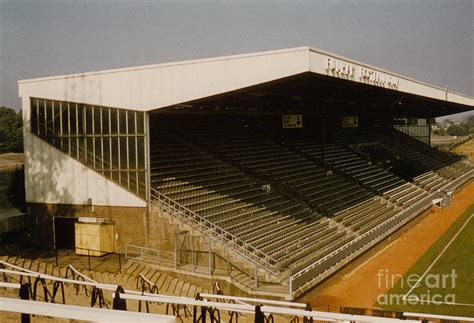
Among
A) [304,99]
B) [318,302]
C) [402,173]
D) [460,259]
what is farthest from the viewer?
[402,173]

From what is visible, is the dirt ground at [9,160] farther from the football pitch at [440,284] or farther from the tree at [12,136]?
the football pitch at [440,284]

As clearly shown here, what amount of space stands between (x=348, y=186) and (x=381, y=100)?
7015 mm

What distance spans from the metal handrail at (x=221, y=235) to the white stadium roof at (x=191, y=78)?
14.2 ft

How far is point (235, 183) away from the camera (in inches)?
1087

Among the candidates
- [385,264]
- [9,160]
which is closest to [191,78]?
[385,264]

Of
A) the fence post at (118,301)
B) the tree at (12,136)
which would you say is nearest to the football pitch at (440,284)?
the fence post at (118,301)

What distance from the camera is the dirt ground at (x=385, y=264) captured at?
20.7 meters

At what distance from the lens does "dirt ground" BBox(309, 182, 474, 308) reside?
20.7 metres

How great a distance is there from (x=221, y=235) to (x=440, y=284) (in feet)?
35.0

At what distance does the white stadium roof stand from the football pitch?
9.61m

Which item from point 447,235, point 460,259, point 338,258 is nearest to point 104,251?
point 338,258

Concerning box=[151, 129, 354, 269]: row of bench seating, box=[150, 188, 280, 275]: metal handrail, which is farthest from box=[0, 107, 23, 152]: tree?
box=[150, 188, 280, 275]: metal handrail

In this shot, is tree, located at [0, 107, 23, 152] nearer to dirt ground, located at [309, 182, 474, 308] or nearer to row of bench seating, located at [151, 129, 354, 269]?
row of bench seating, located at [151, 129, 354, 269]

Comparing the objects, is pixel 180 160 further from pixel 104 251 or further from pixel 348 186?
pixel 348 186
